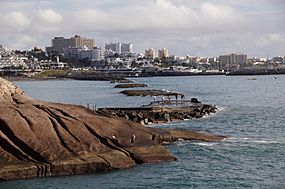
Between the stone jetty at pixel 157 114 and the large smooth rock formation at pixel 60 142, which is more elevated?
the large smooth rock formation at pixel 60 142

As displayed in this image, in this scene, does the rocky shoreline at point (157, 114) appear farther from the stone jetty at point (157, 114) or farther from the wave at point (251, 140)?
the wave at point (251, 140)

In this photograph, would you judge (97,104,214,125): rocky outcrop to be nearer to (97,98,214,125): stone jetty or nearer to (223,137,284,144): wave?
(97,98,214,125): stone jetty

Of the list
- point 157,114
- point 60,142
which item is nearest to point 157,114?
point 157,114

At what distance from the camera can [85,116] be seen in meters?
34.7

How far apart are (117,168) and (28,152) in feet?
16.2

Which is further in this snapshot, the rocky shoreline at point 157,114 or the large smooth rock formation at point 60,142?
the rocky shoreline at point 157,114

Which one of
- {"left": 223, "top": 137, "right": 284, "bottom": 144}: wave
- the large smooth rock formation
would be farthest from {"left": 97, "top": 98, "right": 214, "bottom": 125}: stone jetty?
the large smooth rock formation

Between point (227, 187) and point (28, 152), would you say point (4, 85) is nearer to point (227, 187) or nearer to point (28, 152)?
point (28, 152)

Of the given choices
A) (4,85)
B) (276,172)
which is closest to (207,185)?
(276,172)

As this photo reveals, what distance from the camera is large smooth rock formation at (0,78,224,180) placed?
95.2ft

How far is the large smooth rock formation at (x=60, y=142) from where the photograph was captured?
29016mm

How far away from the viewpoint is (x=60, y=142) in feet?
101

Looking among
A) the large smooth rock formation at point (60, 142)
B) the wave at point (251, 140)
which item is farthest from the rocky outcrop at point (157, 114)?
the large smooth rock formation at point (60, 142)

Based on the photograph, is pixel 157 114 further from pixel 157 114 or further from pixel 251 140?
pixel 251 140
